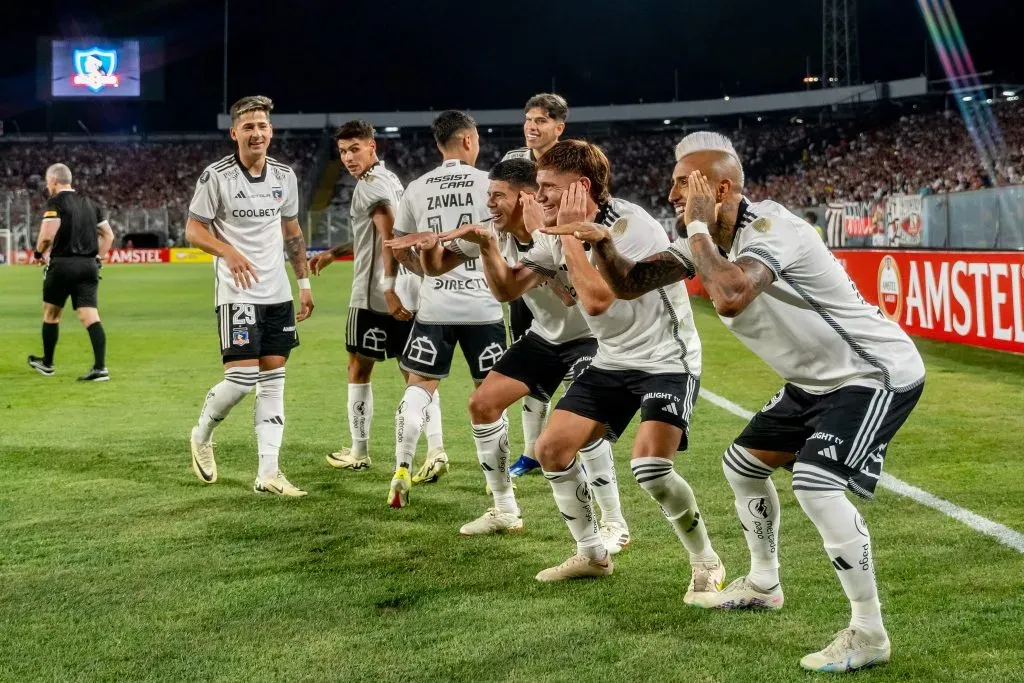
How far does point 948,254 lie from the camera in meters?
13.7

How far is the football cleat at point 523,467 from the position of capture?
7298 millimetres

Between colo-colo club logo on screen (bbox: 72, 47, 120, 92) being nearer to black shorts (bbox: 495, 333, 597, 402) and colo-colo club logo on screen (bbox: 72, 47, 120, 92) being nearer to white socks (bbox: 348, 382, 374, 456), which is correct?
white socks (bbox: 348, 382, 374, 456)

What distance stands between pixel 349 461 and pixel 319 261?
1.45m

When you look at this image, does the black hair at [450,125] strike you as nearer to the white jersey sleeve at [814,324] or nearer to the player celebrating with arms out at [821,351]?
the player celebrating with arms out at [821,351]

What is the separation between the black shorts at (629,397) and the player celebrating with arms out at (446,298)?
181 centimetres

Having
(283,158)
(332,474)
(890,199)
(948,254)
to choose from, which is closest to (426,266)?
(332,474)

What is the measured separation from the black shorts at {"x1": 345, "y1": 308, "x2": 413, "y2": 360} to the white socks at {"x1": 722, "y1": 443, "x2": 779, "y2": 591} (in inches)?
142

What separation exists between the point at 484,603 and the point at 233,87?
78.5 meters

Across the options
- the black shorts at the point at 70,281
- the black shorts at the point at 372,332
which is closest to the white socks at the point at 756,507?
the black shorts at the point at 372,332

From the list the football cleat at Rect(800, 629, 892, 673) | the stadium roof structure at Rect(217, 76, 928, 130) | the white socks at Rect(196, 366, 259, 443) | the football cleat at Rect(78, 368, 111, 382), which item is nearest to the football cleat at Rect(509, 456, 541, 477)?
the white socks at Rect(196, 366, 259, 443)

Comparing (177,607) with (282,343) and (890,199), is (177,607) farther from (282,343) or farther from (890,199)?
(890,199)

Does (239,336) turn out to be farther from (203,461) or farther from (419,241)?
(419,241)

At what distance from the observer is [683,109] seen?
6194 cm

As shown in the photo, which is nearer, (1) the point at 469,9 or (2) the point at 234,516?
(2) the point at 234,516
